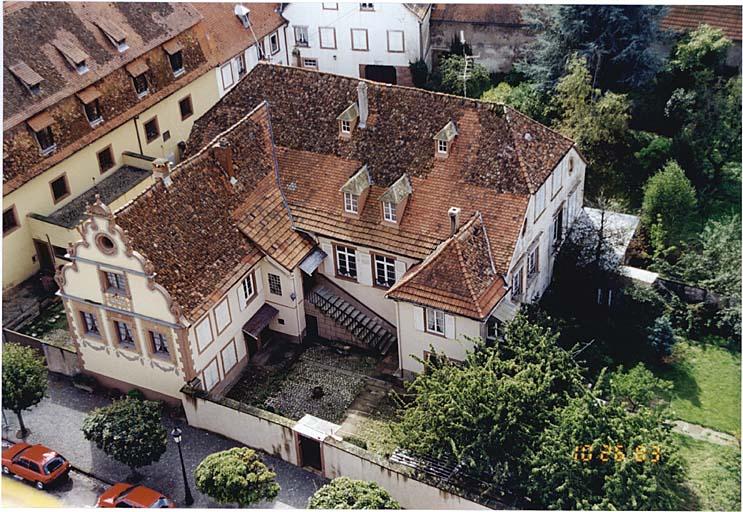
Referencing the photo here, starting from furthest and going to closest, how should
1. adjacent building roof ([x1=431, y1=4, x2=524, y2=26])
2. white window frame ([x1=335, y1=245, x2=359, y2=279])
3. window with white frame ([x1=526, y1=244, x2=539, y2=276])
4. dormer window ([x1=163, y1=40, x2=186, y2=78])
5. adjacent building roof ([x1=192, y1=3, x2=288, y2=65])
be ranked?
1. adjacent building roof ([x1=431, y1=4, x2=524, y2=26])
2. adjacent building roof ([x1=192, y1=3, x2=288, y2=65])
3. dormer window ([x1=163, y1=40, x2=186, y2=78])
4. white window frame ([x1=335, y1=245, x2=359, y2=279])
5. window with white frame ([x1=526, y1=244, x2=539, y2=276])

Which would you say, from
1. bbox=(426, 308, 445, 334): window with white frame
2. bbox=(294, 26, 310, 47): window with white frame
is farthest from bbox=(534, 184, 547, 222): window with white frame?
bbox=(294, 26, 310, 47): window with white frame

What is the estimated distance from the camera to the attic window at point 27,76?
182 ft

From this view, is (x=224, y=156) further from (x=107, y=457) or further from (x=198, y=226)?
(x=107, y=457)

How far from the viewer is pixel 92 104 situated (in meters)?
58.8

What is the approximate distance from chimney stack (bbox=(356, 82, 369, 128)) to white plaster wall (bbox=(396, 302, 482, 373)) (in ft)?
34.2

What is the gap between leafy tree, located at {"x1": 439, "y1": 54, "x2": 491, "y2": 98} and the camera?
6838cm

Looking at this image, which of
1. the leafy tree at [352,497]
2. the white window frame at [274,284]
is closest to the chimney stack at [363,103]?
the white window frame at [274,284]

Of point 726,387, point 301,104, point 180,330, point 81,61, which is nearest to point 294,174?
point 301,104

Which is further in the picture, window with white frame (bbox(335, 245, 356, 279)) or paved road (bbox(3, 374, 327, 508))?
window with white frame (bbox(335, 245, 356, 279))

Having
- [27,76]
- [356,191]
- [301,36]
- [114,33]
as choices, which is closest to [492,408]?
[356,191]

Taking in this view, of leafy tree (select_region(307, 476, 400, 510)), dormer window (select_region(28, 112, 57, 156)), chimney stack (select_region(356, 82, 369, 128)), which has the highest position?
chimney stack (select_region(356, 82, 369, 128))

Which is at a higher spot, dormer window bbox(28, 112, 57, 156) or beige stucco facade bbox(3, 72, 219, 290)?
dormer window bbox(28, 112, 57, 156)

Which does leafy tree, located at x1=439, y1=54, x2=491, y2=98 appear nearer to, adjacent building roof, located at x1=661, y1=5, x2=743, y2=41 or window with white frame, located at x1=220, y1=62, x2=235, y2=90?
adjacent building roof, located at x1=661, y1=5, x2=743, y2=41

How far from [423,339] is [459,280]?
3952 mm
